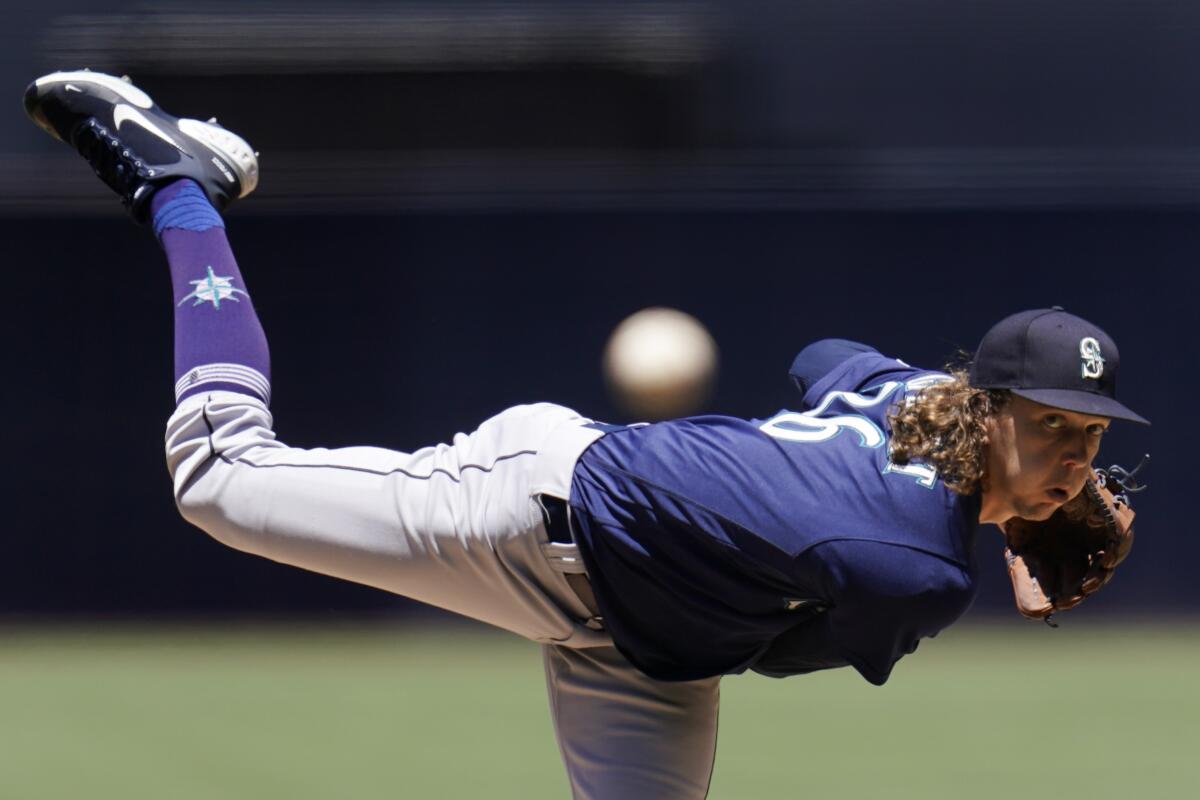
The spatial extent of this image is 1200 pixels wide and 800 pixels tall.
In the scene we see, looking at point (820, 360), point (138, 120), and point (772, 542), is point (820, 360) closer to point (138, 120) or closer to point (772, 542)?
point (772, 542)

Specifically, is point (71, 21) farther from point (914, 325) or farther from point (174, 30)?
point (914, 325)

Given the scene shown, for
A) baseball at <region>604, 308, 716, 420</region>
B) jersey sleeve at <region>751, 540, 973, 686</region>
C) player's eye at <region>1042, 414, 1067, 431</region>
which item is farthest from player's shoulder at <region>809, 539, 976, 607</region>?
baseball at <region>604, 308, 716, 420</region>

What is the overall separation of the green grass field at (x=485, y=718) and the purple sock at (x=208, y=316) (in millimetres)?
1839

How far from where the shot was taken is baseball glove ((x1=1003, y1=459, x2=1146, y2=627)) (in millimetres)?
3053

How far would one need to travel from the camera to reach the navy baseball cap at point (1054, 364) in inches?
101

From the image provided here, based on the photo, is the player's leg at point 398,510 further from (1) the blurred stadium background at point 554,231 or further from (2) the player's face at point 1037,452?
(1) the blurred stadium background at point 554,231

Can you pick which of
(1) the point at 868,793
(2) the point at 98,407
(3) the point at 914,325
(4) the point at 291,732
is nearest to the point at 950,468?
(1) the point at 868,793

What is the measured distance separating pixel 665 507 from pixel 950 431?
504 millimetres

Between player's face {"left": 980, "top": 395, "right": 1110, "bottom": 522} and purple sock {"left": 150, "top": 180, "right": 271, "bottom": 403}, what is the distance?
139cm

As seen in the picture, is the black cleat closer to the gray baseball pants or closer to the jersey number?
the gray baseball pants

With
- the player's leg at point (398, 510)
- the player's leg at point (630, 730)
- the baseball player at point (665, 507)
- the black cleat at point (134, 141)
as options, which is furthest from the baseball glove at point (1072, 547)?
the black cleat at point (134, 141)

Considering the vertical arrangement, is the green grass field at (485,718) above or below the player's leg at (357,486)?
below

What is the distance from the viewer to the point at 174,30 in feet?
24.7

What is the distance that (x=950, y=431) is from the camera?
2.62 m
